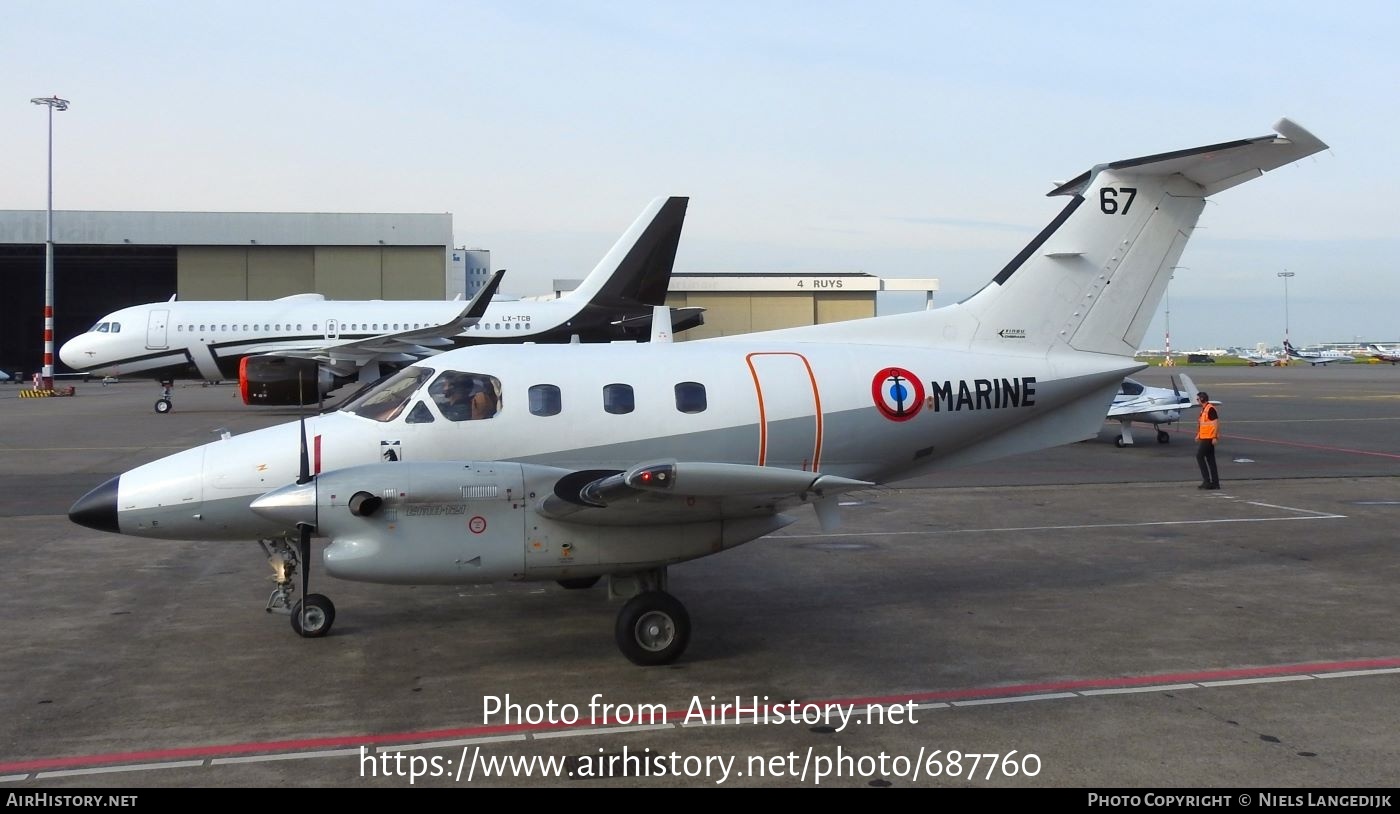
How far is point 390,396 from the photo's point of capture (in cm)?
864

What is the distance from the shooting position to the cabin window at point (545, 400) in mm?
8617

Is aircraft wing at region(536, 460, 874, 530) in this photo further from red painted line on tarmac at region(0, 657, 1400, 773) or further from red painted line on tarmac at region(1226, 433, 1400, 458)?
red painted line on tarmac at region(1226, 433, 1400, 458)

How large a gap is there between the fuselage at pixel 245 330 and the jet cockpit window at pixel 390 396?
931 inches

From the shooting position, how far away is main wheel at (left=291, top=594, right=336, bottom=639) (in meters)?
8.47

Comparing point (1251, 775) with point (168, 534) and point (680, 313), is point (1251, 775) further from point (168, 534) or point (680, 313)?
point (680, 313)

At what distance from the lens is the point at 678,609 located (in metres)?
7.73

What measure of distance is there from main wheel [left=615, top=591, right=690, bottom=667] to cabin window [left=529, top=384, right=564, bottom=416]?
1817 mm

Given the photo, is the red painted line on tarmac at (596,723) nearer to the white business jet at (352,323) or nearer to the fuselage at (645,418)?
the fuselage at (645,418)

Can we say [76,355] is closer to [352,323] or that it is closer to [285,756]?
[352,323]

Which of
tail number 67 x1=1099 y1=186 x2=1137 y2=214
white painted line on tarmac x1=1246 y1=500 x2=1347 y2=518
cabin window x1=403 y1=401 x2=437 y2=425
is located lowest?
white painted line on tarmac x1=1246 y1=500 x2=1347 y2=518

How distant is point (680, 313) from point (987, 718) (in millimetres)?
26374

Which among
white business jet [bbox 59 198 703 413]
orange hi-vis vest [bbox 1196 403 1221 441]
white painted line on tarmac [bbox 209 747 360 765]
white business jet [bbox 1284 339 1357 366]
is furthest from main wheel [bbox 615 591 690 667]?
white business jet [bbox 1284 339 1357 366]

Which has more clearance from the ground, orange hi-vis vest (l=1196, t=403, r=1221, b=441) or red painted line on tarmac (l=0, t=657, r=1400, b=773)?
orange hi-vis vest (l=1196, t=403, r=1221, b=441)
